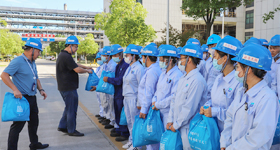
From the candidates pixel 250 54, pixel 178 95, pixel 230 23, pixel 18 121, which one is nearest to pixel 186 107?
pixel 178 95

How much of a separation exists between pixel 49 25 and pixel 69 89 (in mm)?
94052

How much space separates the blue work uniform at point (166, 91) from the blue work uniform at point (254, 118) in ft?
Result: 4.79

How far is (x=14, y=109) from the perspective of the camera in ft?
14.1

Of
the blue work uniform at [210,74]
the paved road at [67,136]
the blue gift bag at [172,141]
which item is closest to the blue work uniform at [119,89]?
the paved road at [67,136]

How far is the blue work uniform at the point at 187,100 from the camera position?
129 inches

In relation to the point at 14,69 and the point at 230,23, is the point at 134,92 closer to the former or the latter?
the point at 14,69

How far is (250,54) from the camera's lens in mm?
2273

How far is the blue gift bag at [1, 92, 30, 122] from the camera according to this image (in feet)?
13.9

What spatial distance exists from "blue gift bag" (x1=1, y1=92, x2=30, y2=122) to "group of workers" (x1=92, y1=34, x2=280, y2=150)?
5.95 feet

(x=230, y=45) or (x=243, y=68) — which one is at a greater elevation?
(x=230, y=45)

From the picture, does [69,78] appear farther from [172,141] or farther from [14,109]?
[172,141]

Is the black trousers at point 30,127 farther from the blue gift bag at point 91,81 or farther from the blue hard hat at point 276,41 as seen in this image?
the blue hard hat at point 276,41

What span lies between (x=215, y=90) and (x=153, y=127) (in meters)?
1.31

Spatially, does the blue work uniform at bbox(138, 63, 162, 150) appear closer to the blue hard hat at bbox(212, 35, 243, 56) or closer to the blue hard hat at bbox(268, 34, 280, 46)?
the blue hard hat at bbox(212, 35, 243, 56)
